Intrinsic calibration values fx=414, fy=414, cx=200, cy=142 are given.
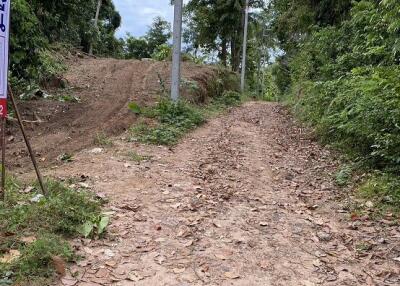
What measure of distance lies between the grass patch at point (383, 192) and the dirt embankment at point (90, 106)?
530 cm

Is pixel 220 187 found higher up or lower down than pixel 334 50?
lower down

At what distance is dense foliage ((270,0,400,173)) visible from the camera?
657cm

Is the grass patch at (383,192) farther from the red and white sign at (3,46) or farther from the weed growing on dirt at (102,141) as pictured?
the weed growing on dirt at (102,141)

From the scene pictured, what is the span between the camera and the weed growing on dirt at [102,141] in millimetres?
8577

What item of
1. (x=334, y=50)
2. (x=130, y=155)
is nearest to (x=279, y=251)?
(x=130, y=155)

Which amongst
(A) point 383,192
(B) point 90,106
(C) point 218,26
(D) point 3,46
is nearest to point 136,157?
(D) point 3,46

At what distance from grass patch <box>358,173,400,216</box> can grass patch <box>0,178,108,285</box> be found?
356cm

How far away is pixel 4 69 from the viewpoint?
174 inches

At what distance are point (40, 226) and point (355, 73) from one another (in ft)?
22.3

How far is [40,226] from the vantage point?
14.0ft

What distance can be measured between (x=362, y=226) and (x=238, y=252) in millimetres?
1743

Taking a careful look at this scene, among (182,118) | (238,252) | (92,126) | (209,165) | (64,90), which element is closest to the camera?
(238,252)

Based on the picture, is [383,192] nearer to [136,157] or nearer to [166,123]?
[136,157]

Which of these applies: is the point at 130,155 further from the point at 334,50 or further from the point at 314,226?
the point at 334,50
